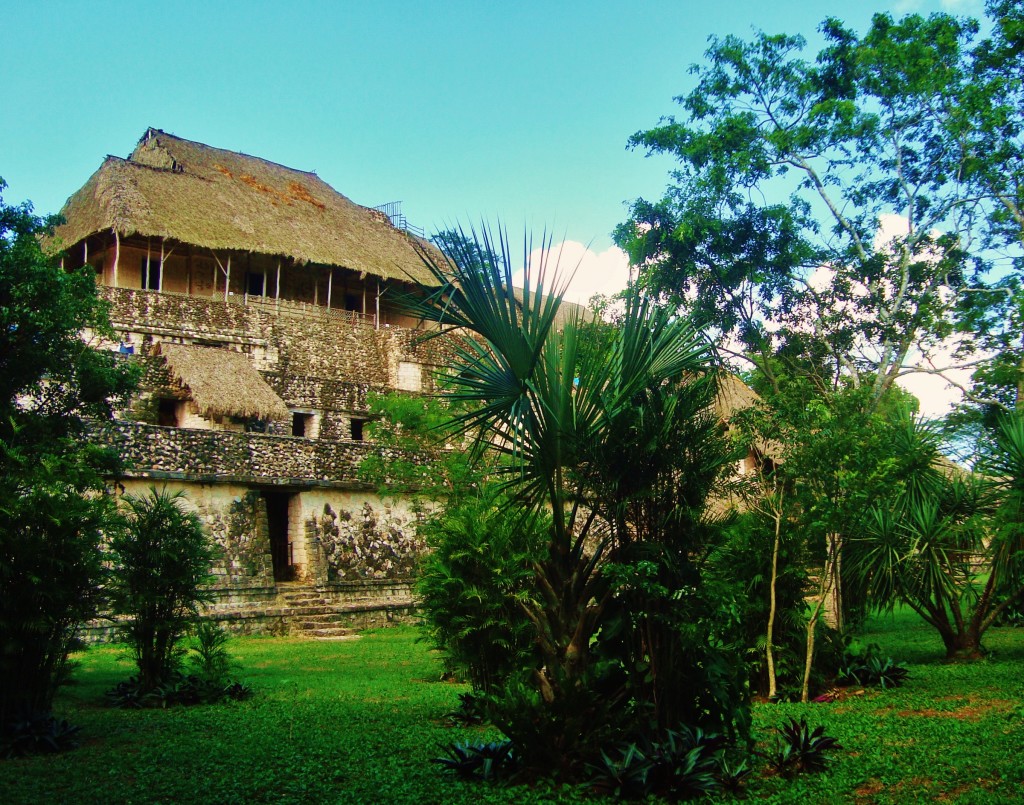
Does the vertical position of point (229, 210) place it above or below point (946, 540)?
above

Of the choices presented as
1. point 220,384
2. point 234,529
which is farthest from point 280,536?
point 220,384

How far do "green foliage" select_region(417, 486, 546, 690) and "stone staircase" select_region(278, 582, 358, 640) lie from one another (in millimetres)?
6969

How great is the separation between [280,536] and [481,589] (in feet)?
32.4

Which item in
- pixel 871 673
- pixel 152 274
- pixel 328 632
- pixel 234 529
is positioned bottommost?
pixel 328 632

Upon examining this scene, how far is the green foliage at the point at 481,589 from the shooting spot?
8.13 metres

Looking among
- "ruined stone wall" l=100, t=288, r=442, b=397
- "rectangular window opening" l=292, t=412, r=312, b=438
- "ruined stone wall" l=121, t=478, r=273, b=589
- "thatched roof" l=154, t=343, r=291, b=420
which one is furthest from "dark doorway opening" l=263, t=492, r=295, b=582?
"rectangular window opening" l=292, t=412, r=312, b=438

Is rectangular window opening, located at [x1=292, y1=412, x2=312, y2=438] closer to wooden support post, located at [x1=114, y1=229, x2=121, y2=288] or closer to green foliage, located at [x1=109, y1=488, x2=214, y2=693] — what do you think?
wooden support post, located at [x1=114, y1=229, x2=121, y2=288]

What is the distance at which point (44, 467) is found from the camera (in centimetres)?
713

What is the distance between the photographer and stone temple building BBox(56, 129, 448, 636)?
50.6 feet

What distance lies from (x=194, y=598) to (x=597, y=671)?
4.74m

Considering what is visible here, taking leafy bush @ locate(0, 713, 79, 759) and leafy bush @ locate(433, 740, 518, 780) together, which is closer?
leafy bush @ locate(433, 740, 518, 780)

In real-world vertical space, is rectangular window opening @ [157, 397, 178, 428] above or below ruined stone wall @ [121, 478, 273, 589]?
above

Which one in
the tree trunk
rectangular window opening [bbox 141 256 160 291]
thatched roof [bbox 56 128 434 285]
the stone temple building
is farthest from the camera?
rectangular window opening [bbox 141 256 160 291]

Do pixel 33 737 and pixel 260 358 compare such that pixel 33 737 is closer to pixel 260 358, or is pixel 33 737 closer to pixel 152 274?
pixel 260 358
